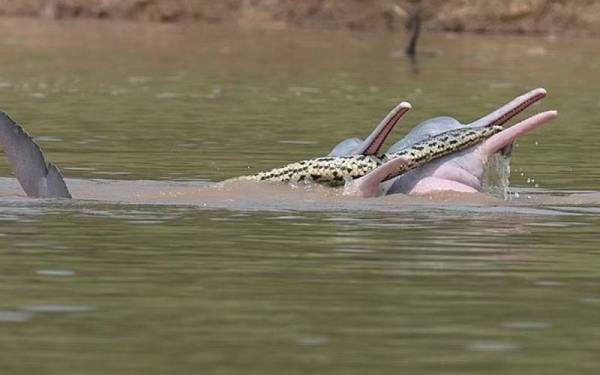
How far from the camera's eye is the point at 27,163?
1656cm

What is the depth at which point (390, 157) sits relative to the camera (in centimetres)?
1727

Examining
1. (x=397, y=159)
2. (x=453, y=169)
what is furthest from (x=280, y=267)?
(x=453, y=169)

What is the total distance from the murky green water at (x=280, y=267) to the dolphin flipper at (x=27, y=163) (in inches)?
7.9

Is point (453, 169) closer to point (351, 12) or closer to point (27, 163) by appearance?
point (27, 163)

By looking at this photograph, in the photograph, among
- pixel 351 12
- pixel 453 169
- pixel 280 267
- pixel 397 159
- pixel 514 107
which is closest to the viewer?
pixel 280 267

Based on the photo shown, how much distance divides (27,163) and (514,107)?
3.67 metres

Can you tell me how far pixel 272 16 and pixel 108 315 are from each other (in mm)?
54691

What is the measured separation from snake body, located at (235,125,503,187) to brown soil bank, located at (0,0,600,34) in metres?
43.5

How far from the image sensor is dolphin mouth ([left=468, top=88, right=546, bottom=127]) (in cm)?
1698

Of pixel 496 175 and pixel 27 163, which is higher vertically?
pixel 27 163

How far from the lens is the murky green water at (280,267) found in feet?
33.2

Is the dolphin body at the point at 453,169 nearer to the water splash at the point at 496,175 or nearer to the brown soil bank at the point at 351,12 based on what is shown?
the water splash at the point at 496,175

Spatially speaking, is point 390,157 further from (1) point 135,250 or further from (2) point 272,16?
(2) point 272,16

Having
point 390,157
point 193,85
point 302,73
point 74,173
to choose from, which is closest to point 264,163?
point 74,173
